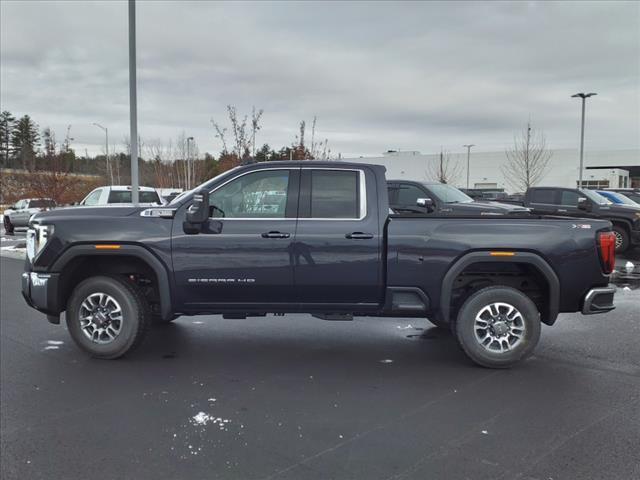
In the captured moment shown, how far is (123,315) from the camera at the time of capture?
5461 mm

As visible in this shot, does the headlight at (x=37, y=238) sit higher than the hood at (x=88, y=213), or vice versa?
the hood at (x=88, y=213)

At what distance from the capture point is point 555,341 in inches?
250

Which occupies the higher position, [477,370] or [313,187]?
[313,187]

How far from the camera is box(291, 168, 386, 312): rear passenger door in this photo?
5.25m

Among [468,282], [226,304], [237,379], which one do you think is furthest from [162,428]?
[468,282]

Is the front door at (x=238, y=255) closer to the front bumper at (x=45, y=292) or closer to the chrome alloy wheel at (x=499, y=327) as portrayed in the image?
the front bumper at (x=45, y=292)

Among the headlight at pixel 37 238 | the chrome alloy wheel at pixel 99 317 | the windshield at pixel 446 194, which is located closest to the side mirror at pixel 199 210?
the chrome alloy wheel at pixel 99 317

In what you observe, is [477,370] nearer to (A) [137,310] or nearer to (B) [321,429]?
(B) [321,429]

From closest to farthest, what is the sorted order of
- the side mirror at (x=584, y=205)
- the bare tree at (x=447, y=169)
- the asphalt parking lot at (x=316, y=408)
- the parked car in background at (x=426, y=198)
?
the asphalt parking lot at (x=316, y=408), the parked car in background at (x=426, y=198), the side mirror at (x=584, y=205), the bare tree at (x=447, y=169)

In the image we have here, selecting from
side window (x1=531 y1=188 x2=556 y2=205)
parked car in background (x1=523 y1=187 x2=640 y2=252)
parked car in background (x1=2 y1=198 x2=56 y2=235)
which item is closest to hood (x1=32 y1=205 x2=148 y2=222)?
parked car in background (x1=523 y1=187 x2=640 y2=252)

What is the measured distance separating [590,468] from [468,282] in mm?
2442

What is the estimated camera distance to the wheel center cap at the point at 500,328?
527 centimetres

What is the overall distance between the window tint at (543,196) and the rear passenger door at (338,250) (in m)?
11.9

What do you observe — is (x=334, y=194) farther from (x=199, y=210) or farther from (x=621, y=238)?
(x=621, y=238)
